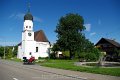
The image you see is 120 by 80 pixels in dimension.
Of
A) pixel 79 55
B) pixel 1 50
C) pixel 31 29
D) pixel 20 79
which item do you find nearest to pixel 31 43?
pixel 31 29

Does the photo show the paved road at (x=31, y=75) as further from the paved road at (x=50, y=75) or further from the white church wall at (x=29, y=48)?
the white church wall at (x=29, y=48)

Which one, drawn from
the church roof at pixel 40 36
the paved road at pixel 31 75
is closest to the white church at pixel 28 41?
the church roof at pixel 40 36

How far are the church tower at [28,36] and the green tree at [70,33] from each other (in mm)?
7396

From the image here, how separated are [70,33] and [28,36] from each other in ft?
39.9

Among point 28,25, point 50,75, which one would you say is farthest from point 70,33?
point 50,75

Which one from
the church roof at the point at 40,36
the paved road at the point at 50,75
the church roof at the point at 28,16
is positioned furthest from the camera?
the church roof at the point at 40,36

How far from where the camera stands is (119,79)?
16.6m

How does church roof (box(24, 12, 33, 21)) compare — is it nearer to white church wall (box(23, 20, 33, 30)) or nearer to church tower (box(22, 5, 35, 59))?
church tower (box(22, 5, 35, 59))

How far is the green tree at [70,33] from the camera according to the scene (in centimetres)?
6546

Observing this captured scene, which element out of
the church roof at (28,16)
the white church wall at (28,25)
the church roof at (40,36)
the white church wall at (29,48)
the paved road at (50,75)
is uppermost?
the church roof at (28,16)

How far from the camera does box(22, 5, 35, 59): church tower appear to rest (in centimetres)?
6906

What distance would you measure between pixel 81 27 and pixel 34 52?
16.1m

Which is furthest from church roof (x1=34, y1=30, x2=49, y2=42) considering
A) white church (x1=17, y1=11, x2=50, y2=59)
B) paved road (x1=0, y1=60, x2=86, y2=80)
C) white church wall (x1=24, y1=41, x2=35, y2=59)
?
paved road (x1=0, y1=60, x2=86, y2=80)

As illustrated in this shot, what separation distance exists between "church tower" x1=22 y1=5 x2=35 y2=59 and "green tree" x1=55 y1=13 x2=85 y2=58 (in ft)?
24.3
